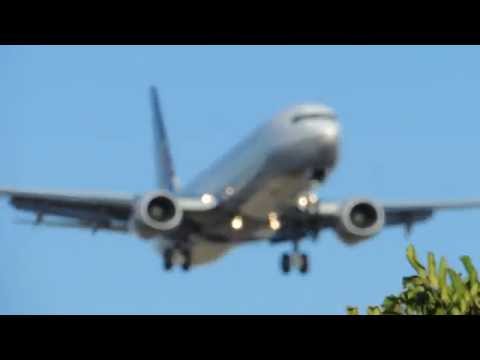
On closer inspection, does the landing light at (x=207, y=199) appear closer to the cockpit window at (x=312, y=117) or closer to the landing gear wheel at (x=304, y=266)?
the landing gear wheel at (x=304, y=266)

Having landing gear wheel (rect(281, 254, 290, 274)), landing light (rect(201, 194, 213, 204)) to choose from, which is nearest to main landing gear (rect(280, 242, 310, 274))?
landing gear wheel (rect(281, 254, 290, 274))

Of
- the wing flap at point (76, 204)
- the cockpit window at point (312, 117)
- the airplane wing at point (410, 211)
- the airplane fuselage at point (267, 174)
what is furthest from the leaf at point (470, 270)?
the airplane wing at point (410, 211)

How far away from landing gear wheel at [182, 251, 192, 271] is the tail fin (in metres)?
13.3

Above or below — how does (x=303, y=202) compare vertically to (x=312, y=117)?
below

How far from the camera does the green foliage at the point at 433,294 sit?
16.9 metres

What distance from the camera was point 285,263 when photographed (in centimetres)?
3709

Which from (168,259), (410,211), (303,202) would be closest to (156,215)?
(168,259)

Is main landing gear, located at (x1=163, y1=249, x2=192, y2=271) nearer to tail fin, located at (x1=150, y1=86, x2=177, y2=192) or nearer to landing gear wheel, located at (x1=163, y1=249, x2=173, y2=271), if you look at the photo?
landing gear wheel, located at (x1=163, y1=249, x2=173, y2=271)

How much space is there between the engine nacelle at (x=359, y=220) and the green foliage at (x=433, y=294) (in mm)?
17840

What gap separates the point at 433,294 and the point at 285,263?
19.1m

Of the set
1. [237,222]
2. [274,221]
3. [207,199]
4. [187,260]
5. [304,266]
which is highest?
[207,199]

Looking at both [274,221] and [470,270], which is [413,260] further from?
[274,221]
